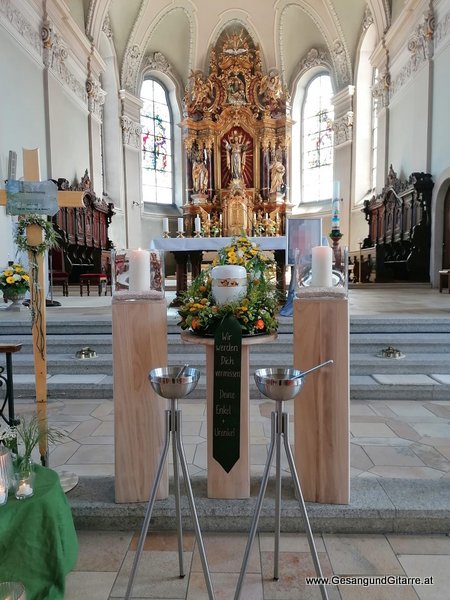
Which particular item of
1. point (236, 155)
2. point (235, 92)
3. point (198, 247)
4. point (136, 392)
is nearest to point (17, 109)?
point (198, 247)

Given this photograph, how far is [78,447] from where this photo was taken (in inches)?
124

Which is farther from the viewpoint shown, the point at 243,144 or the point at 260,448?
the point at 243,144

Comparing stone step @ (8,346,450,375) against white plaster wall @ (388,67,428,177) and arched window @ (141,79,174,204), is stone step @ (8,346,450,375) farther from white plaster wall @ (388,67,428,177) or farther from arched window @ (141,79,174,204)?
arched window @ (141,79,174,204)

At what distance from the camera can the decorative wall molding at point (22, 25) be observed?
882 centimetres

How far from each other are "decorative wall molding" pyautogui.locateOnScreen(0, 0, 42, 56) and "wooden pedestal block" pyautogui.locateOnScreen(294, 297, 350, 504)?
31.4ft

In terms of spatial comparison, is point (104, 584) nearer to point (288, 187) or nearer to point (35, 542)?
point (35, 542)

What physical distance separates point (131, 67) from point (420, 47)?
947cm

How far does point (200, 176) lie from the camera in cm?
1612

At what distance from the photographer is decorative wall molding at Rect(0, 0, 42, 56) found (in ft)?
28.9

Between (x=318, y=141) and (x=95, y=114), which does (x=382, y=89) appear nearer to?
(x=318, y=141)

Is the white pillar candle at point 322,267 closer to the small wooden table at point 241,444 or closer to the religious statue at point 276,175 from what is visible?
the small wooden table at point 241,444

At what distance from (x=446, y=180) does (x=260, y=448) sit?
9281mm

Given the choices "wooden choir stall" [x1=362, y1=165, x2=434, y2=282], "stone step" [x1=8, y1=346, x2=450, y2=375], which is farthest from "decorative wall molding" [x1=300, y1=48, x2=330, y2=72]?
"stone step" [x1=8, y1=346, x2=450, y2=375]

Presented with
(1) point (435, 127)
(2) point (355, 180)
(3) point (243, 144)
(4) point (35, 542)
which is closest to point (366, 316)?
(4) point (35, 542)
